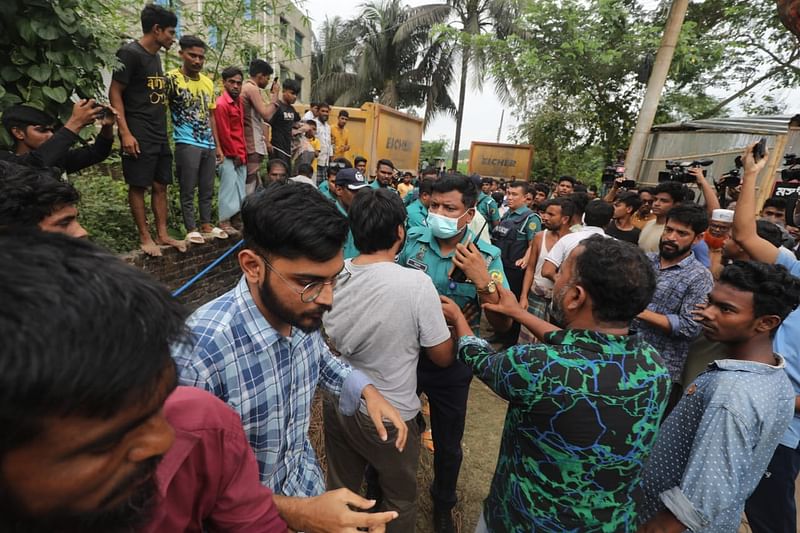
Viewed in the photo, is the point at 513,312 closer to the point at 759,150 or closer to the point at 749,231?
the point at 749,231

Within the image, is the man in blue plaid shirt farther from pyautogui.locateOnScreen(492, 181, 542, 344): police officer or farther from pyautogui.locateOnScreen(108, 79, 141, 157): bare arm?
pyautogui.locateOnScreen(492, 181, 542, 344): police officer

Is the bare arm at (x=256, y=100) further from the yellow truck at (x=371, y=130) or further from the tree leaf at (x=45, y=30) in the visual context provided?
the yellow truck at (x=371, y=130)

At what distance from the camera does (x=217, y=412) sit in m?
0.83

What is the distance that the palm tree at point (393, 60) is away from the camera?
1905 centimetres

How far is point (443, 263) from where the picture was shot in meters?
2.46

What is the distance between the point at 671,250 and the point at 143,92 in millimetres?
4192

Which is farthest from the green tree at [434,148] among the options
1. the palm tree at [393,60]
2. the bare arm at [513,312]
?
the bare arm at [513,312]

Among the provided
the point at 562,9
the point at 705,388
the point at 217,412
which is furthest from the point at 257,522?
the point at 562,9

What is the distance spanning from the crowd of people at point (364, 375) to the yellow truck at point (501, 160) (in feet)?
42.0

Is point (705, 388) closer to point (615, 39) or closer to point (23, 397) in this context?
point (23, 397)

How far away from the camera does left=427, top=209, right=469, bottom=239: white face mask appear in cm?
238

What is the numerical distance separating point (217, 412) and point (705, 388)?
1.75 metres

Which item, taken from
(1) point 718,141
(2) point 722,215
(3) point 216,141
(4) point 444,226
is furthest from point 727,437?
(1) point 718,141

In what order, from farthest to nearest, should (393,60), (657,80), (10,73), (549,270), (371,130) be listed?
(393,60)
(371,130)
(657,80)
(549,270)
(10,73)
